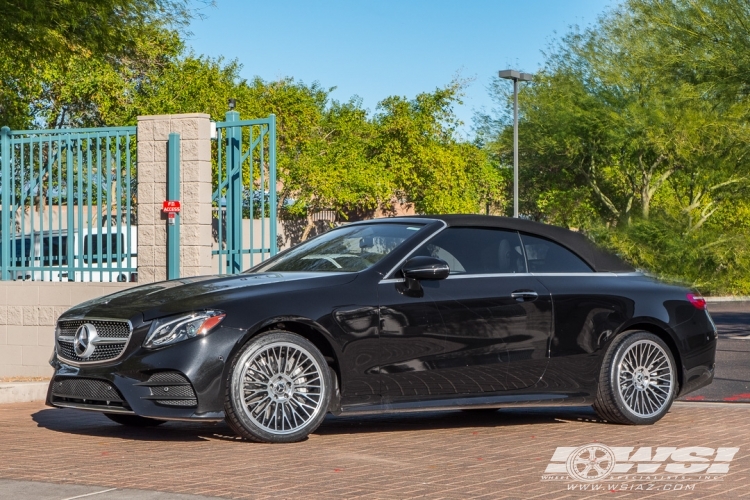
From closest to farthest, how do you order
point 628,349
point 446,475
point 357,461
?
1. point 446,475
2. point 357,461
3. point 628,349

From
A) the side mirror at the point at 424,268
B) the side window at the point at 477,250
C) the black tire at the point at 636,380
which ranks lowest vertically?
the black tire at the point at 636,380

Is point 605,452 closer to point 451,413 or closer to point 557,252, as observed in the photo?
point 557,252

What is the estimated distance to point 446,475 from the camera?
21.9ft

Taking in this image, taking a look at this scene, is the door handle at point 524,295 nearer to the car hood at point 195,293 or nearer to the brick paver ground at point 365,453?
the brick paver ground at point 365,453

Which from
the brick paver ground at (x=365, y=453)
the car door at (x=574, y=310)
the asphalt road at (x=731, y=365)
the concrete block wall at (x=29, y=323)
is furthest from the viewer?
the concrete block wall at (x=29, y=323)

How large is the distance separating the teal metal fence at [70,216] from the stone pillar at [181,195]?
213mm

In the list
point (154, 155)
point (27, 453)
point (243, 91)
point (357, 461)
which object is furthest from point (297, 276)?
point (243, 91)

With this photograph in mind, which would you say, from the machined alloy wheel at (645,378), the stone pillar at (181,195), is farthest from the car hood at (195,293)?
the stone pillar at (181,195)

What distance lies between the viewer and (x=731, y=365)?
632 inches

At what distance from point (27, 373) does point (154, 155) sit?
3011 mm

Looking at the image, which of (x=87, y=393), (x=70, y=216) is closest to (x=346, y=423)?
(x=87, y=393)

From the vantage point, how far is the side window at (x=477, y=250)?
8648 mm

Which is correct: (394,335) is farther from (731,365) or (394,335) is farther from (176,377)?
(731,365)

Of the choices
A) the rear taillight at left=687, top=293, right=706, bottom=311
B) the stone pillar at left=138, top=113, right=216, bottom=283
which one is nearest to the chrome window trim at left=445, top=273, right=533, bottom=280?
the rear taillight at left=687, top=293, right=706, bottom=311
